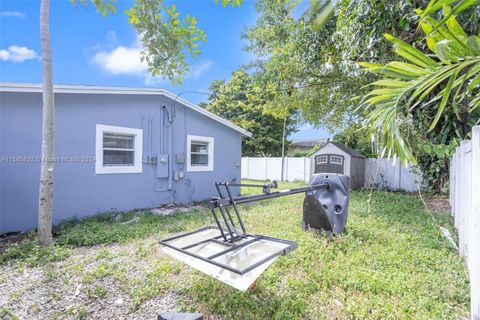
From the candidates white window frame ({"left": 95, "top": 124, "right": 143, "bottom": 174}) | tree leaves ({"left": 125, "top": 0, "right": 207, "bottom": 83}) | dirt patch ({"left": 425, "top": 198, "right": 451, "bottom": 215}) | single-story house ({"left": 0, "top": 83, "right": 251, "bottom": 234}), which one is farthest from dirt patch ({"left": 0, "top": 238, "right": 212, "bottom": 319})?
dirt patch ({"left": 425, "top": 198, "right": 451, "bottom": 215})

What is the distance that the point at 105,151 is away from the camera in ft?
18.9

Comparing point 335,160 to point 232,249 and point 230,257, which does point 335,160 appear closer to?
point 232,249

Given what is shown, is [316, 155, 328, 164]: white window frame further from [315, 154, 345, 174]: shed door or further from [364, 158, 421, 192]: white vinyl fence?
[364, 158, 421, 192]: white vinyl fence

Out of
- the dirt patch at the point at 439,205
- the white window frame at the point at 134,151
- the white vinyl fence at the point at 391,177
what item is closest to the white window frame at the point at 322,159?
the dirt patch at the point at 439,205

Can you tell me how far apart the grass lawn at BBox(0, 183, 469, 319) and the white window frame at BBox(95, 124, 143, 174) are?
5.47 feet

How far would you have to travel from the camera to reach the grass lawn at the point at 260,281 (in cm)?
222

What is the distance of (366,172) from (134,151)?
29.7ft

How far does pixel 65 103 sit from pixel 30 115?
0.63 metres

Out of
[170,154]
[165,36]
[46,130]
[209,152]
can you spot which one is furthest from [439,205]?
[46,130]

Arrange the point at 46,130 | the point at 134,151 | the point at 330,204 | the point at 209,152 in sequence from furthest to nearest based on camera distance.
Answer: the point at 209,152
the point at 134,151
the point at 330,204
the point at 46,130

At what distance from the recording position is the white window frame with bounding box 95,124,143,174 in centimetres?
556

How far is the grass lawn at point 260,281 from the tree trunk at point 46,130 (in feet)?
1.03

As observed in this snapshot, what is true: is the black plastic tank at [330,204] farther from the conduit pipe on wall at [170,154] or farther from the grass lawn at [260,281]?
the conduit pipe on wall at [170,154]

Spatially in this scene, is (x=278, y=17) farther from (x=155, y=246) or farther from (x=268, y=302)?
(x=268, y=302)
